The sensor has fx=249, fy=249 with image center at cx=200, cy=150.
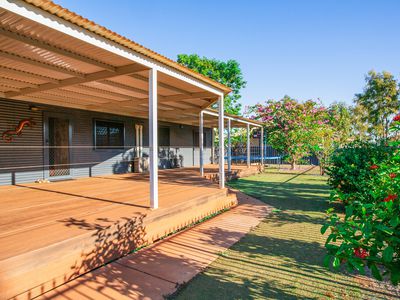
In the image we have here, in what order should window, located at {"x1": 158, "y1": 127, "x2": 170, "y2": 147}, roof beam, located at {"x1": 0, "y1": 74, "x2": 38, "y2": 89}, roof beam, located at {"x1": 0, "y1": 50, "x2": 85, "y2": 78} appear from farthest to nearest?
window, located at {"x1": 158, "y1": 127, "x2": 170, "y2": 147} → roof beam, located at {"x1": 0, "y1": 74, "x2": 38, "y2": 89} → roof beam, located at {"x1": 0, "y1": 50, "x2": 85, "y2": 78}

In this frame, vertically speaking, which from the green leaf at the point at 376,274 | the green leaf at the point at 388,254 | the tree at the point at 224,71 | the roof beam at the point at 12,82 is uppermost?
the tree at the point at 224,71

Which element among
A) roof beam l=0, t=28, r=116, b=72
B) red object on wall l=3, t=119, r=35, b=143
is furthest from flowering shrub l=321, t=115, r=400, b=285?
red object on wall l=3, t=119, r=35, b=143

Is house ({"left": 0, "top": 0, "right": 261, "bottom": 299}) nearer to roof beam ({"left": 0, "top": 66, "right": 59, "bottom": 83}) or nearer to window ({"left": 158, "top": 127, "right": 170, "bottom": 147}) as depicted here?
roof beam ({"left": 0, "top": 66, "right": 59, "bottom": 83})

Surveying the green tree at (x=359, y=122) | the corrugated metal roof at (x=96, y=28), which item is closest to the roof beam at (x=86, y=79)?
the corrugated metal roof at (x=96, y=28)

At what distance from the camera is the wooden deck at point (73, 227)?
244 centimetres

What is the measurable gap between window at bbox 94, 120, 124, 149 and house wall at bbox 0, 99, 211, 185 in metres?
0.21

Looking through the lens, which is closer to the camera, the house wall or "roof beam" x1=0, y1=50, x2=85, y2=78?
"roof beam" x1=0, y1=50, x2=85, y2=78

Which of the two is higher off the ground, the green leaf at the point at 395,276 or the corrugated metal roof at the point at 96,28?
the corrugated metal roof at the point at 96,28

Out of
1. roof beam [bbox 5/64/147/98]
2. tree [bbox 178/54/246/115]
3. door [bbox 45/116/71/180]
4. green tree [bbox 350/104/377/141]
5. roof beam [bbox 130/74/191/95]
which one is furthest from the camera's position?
green tree [bbox 350/104/377/141]

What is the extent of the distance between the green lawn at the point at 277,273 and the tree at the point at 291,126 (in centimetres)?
1106

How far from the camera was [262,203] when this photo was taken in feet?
23.5

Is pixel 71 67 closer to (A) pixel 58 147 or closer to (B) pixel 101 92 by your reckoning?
(B) pixel 101 92

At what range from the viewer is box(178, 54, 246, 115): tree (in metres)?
28.9

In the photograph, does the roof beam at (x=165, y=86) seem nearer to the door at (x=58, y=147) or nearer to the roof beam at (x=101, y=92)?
the roof beam at (x=101, y=92)
